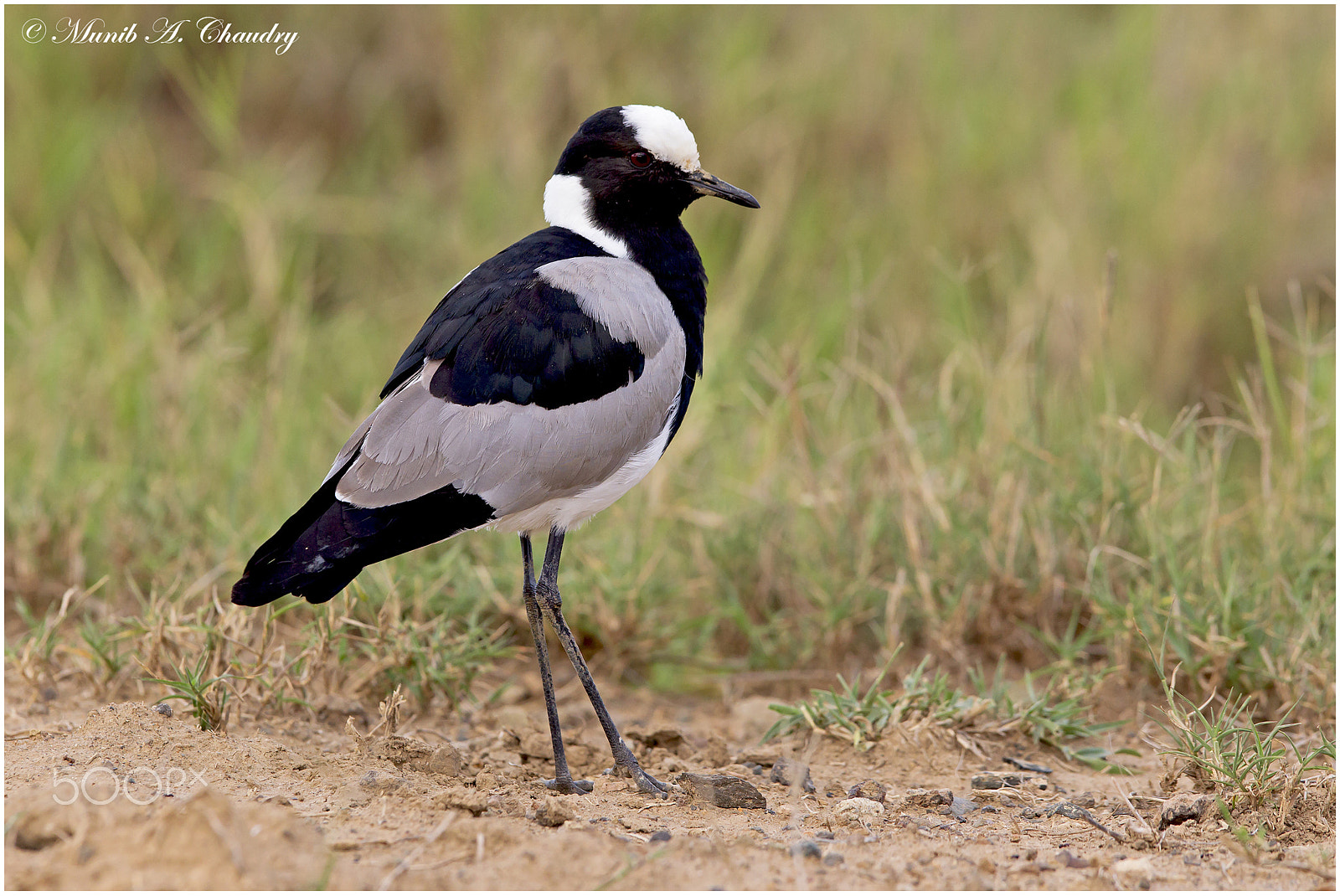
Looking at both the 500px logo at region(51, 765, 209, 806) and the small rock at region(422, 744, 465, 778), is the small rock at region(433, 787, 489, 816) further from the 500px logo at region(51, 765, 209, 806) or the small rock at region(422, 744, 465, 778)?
the 500px logo at region(51, 765, 209, 806)

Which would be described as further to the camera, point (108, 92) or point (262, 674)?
point (108, 92)

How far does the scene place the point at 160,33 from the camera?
7.19 m

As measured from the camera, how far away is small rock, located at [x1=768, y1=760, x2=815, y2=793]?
10.8 feet

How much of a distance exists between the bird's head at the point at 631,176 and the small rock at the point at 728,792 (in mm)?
1504

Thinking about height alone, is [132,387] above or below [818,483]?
above

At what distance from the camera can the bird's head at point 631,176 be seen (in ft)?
12.4

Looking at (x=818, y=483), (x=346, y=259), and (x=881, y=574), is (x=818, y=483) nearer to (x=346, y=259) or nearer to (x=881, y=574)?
(x=881, y=574)

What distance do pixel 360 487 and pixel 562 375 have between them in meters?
0.56

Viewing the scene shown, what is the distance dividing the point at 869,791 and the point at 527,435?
1.19 metres

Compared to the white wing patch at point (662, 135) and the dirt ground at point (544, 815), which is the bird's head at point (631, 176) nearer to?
the white wing patch at point (662, 135)

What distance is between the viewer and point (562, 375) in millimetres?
3383

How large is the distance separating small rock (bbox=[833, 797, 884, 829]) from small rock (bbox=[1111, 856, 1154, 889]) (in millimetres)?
526

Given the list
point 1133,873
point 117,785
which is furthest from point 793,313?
point 117,785

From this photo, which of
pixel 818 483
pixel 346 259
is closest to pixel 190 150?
pixel 346 259
